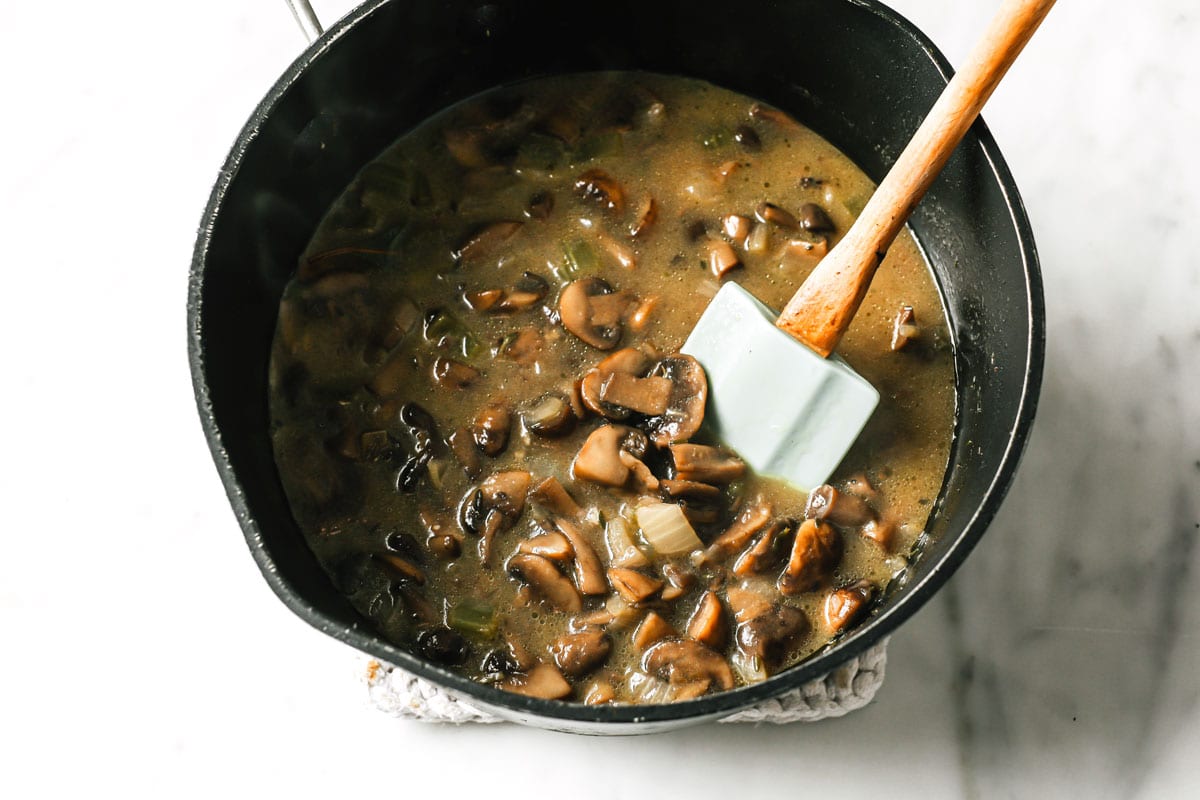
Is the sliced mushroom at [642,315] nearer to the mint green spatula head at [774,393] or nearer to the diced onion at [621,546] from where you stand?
the mint green spatula head at [774,393]

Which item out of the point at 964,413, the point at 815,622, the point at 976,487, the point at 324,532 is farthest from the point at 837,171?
the point at 324,532

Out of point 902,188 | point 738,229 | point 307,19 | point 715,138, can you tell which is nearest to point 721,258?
point 738,229

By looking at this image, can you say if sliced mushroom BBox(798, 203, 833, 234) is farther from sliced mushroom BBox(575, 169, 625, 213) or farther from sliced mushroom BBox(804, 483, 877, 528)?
sliced mushroom BBox(804, 483, 877, 528)

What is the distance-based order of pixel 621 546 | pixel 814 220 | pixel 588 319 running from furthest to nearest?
pixel 814 220 < pixel 588 319 < pixel 621 546

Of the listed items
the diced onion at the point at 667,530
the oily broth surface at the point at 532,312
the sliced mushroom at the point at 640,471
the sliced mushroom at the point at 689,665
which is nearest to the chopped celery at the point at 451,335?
the oily broth surface at the point at 532,312

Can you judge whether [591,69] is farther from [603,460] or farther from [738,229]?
[603,460]

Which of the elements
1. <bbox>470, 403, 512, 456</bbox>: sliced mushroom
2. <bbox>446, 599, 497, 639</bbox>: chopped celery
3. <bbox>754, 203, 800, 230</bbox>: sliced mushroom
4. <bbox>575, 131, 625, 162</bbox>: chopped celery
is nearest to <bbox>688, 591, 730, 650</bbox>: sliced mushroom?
<bbox>446, 599, 497, 639</bbox>: chopped celery
